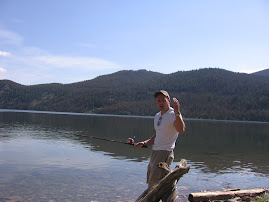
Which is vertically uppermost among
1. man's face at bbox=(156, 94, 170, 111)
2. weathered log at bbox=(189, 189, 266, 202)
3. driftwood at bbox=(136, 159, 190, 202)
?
man's face at bbox=(156, 94, 170, 111)

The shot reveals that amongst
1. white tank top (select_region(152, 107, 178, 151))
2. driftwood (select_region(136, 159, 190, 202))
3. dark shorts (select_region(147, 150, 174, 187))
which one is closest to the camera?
driftwood (select_region(136, 159, 190, 202))

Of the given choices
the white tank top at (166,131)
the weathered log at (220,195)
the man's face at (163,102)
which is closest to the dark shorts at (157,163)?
the white tank top at (166,131)

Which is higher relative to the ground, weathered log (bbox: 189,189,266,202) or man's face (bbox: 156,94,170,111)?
man's face (bbox: 156,94,170,111)

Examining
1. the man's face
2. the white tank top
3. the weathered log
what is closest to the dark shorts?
the white tank top

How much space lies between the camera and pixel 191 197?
27.8 ft

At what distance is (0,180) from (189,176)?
10.7 meters

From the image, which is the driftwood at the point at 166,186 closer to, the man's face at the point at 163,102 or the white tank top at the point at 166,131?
the white tank top at the point at 166,131

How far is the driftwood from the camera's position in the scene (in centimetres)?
624

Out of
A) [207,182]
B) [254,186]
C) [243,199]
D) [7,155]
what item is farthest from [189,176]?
[7,155]

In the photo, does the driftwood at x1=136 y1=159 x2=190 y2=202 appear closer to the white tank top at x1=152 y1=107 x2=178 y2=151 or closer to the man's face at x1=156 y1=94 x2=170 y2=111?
the white tank top at x1=152 y1=107 x2=178 y2=151

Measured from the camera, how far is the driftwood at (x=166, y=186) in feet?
20.5

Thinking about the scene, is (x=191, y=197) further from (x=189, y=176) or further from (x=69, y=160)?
(x=69, y=160)

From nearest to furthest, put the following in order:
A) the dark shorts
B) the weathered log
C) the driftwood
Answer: the driftwood < the dark shorts < the weathered log

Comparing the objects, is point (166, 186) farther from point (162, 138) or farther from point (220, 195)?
point (220, 195)
